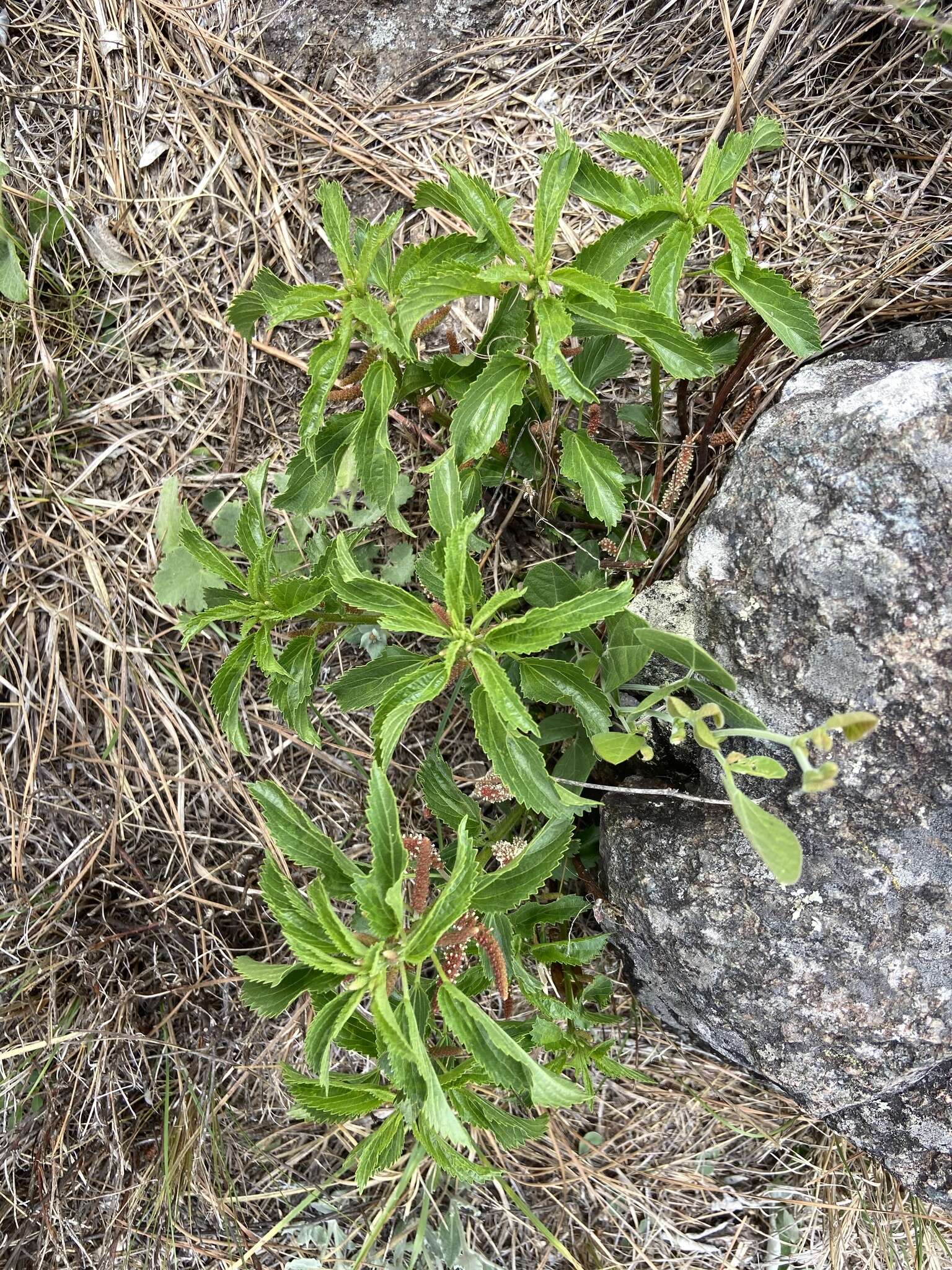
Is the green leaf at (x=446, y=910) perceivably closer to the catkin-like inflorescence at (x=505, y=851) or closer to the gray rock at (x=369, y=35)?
the catkin-like inflorescence at (x=505, y=851)

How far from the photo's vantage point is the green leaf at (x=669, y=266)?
82.9 inches

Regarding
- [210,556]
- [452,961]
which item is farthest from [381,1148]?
[210,556]

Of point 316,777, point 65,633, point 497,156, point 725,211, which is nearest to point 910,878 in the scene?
point 725,211

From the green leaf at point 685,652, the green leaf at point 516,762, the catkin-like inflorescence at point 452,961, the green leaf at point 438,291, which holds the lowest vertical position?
the catkin-like inflorescence at point 452,961

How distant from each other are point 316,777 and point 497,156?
2.15 m

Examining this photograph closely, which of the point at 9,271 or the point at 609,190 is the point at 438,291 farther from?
the point at 9,271

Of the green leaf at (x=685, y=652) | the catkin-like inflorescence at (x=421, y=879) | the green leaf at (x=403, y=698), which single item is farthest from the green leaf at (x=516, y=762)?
the green leaf at (x=685, y=652)

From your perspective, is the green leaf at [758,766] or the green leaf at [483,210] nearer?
the green leaf at [758,766]

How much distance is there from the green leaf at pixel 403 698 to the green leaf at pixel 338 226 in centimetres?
97

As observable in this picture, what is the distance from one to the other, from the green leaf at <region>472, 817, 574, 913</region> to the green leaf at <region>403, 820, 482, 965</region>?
0.23 metres

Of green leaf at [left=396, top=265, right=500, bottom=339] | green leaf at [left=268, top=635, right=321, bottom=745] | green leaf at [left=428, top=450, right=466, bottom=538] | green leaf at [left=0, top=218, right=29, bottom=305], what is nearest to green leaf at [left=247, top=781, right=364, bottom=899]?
green leaf at [left=268, top=635, right=321, bottom=745]

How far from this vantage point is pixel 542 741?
8.07 feet

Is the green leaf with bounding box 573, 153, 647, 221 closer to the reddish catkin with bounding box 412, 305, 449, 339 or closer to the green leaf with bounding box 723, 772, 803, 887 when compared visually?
the reddish catkin with bounding box 412, 305, 449, 339

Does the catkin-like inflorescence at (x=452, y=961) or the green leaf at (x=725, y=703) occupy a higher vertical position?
the green leaf at (x=725, y=703)
